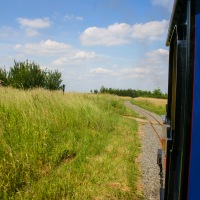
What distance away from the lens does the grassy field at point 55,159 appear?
417 cm

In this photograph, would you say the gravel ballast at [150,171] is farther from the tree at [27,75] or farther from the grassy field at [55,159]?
the tree at [27,75]

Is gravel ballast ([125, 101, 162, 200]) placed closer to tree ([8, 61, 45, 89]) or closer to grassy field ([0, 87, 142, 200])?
grassy field ([0, 87, 142, 200])

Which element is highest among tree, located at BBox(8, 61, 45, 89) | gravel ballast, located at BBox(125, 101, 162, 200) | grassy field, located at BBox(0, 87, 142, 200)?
tree, located at BBox(8, 61, 45, 89)

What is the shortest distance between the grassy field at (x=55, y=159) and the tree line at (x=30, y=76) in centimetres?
2511

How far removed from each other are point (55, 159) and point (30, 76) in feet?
94.2

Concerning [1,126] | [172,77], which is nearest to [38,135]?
[1,126]

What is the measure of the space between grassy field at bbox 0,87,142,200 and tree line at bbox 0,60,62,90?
82.4ft

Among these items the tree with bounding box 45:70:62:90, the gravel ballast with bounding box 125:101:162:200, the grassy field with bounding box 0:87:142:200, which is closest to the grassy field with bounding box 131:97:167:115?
the tree with bounding box 45:70:62:90

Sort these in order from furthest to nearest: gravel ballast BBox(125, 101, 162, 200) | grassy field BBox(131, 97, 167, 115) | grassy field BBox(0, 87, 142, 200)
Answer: grassy field BBox(131, 97, 167, 115) → gravel ballast BBox(125, 101, 162, 200) → grassy field BBox(0, 87, 142, 200)

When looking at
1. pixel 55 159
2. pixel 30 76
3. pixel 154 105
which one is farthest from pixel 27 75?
pixel 55 159

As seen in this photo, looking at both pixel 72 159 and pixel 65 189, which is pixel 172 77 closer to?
pixel 65 189

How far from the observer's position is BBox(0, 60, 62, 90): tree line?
3272 cm

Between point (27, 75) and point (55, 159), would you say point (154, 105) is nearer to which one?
point (27, 75)

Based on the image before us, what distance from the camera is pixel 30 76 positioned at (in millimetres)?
32844
